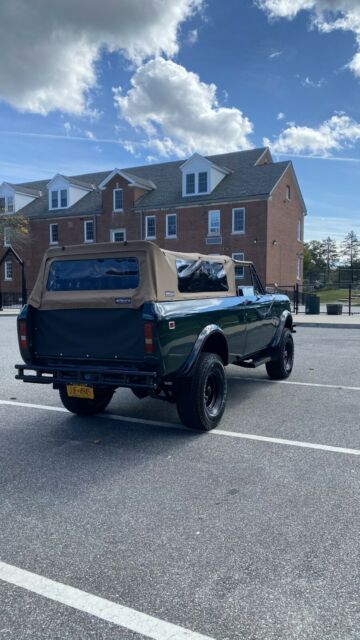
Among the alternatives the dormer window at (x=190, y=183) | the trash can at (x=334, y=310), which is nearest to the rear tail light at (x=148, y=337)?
the trash can at (x=334, y=310)

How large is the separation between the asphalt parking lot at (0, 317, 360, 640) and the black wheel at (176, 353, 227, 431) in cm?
16

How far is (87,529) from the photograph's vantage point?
3.44 meters

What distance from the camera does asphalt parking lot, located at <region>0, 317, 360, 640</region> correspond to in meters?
2.53

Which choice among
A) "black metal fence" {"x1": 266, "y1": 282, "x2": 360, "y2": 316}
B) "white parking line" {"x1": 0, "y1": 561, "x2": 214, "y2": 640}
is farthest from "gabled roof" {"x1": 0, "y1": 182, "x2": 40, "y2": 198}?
→ "white parking line" {"x1": 0, "y1": 561, "x2": 214, "y2": 640}

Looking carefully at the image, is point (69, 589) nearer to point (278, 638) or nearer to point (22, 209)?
point (278, 638)

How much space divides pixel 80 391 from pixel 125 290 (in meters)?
1.20

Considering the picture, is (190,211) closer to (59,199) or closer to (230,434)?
(59,199)

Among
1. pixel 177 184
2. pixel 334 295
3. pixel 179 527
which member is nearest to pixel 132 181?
pixel 177 184

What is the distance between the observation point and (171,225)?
37562 millimetres

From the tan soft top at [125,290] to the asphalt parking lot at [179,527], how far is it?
151 centimetres

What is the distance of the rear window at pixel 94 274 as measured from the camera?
18.0ft

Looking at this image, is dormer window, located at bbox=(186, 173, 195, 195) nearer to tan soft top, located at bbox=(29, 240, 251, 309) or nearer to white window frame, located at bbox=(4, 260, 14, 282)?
white window frame, located at bbox=(4, 260, 14, 282)

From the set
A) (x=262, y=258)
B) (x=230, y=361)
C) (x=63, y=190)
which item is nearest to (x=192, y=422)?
(x=230, y=361)

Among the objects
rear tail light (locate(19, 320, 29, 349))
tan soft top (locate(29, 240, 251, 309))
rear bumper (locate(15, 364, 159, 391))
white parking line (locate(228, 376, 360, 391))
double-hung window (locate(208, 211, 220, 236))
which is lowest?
white parking line (locate(228, 376, 360, 391))
